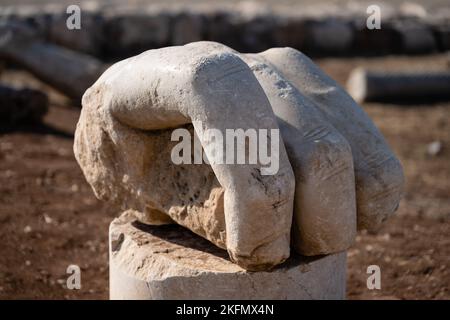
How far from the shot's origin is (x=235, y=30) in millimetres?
12031

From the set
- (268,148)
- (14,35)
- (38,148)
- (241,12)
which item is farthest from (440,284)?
(241,12)

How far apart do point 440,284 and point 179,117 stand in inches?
85.1

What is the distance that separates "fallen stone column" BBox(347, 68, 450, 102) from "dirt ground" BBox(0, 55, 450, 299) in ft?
4.46

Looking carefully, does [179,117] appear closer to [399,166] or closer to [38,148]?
[399,166]

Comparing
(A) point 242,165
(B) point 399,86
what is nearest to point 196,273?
(A) point 242,165

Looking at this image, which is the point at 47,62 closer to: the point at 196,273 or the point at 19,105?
the point at 19,105

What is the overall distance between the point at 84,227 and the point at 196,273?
225 cm

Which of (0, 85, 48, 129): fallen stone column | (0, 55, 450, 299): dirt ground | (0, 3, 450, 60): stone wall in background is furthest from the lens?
(0, 3, 450, 60): stone wall in background

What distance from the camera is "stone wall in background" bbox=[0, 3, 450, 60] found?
1118cm

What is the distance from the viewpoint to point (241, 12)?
42.1 feet

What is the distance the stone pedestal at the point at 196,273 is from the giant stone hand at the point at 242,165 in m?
0.09

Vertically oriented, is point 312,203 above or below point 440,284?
above

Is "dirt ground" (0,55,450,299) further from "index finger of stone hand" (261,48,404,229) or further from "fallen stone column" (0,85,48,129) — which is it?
"index finger of stone hand" (261,48,404,229)

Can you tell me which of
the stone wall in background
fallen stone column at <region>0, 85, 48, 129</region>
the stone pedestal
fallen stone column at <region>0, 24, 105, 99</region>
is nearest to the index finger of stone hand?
the stone pedestal
